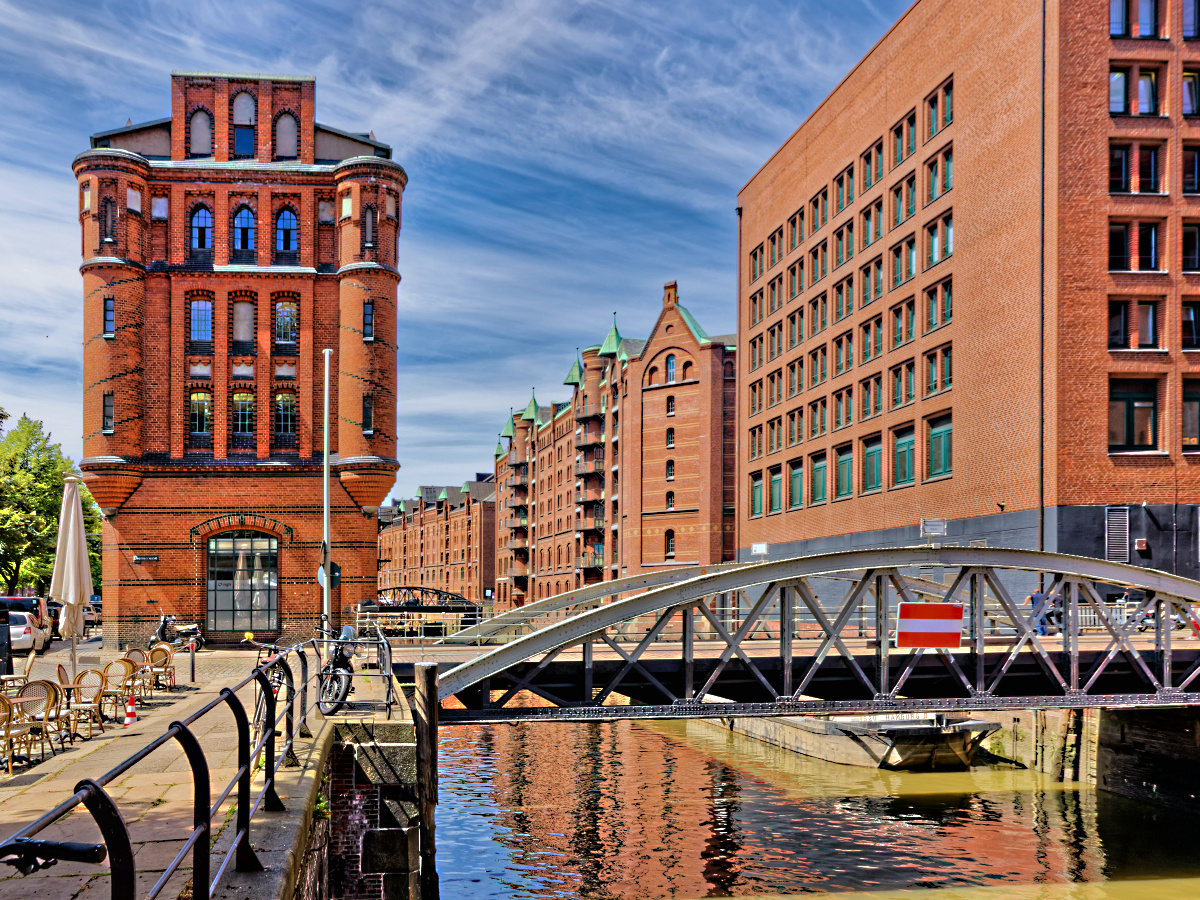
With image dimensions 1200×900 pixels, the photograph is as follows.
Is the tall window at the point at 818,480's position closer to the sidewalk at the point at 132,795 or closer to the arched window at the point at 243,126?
the arched window at the point at 243,126

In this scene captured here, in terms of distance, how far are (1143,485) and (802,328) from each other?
877 inches

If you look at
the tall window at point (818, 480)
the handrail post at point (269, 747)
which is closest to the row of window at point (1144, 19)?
the tall window at point (818, 480)

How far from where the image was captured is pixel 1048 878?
1925 cm

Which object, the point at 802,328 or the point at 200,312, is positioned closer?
the point at 200,312

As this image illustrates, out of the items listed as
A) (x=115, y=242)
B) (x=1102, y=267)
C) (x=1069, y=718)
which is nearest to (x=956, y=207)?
(x=1102, y=267)

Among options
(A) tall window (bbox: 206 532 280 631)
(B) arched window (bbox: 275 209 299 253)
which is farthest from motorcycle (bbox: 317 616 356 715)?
(B) arched window (bbox: 275 209 299 253)

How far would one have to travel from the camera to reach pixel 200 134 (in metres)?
34.9

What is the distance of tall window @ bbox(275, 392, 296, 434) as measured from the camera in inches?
1357

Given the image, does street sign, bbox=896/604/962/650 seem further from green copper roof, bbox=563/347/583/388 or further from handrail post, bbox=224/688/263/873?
green copper roof, bbox=563/347/583/388

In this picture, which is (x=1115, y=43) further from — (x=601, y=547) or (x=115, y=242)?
(x=601, y=547)

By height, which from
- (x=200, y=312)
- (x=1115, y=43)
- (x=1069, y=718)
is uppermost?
(x=1115, y=43)

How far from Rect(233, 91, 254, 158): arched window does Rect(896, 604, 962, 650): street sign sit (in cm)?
2599

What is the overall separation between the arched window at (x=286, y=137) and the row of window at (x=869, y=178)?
22624mm

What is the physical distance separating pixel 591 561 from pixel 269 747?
252 feet
